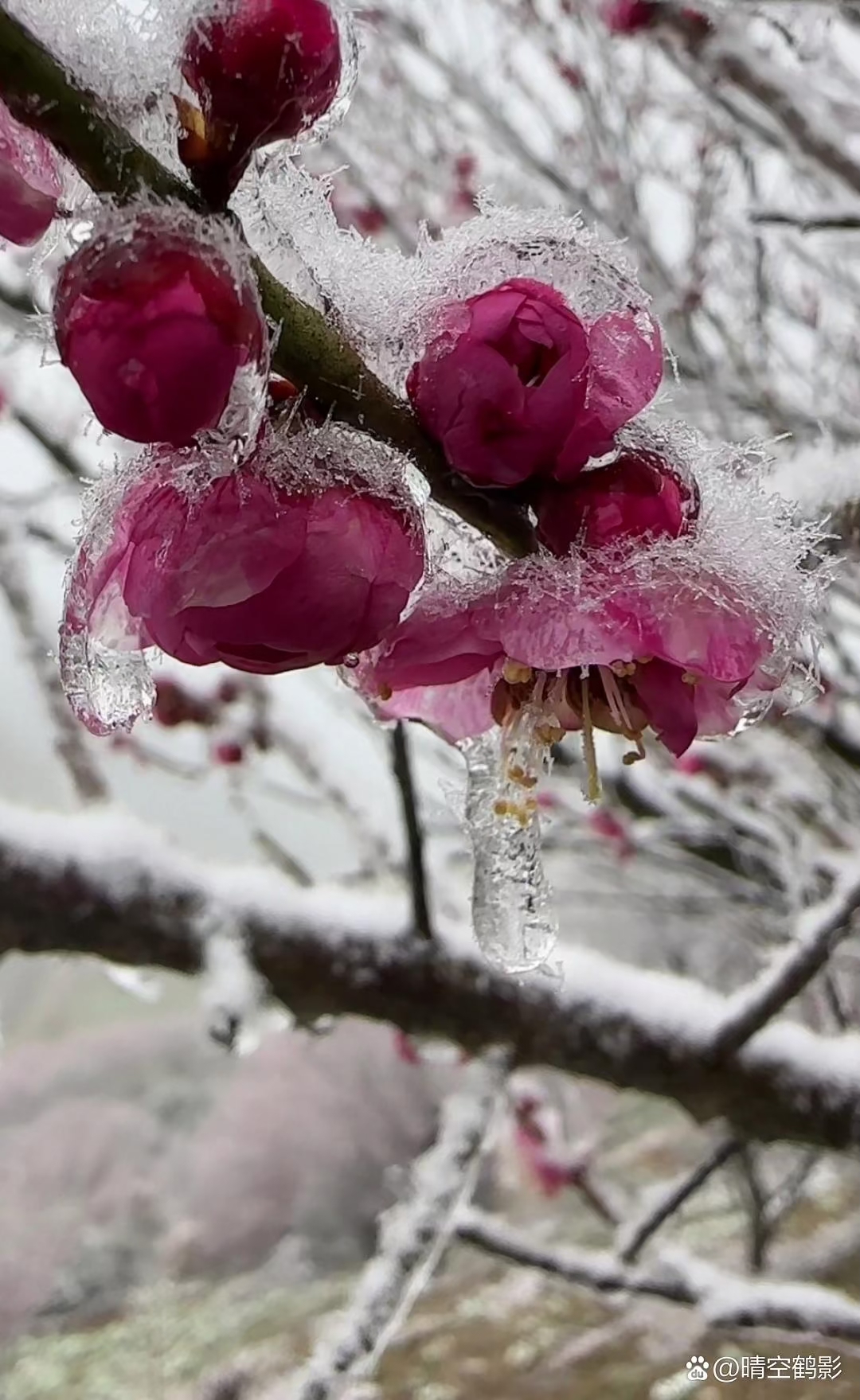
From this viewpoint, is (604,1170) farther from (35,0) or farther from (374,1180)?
(35,0)

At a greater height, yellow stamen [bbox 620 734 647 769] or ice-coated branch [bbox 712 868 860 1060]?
yellow stamen [bbox 620 734 647 769]

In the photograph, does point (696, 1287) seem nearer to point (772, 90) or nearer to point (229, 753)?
point (229, 753)

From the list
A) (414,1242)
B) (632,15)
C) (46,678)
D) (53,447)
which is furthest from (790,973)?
(632,15)

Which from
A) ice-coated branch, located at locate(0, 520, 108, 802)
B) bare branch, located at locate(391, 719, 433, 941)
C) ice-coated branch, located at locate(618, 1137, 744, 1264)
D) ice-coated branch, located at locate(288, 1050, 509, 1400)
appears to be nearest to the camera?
bare branch, located at locate(391, 719, 433, 941)

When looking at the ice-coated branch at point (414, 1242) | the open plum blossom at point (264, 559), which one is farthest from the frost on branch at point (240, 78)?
the ice-coated branch at point (414, 1242)

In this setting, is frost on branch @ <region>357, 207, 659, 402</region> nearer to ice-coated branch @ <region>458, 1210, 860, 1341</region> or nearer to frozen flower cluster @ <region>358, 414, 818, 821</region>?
frozen flower cluster @ <region>358, 414, 818, 821</region>

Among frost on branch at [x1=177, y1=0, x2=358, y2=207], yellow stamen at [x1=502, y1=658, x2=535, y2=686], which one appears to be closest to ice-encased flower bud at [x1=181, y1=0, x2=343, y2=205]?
frost on branch at [x1=177, y1=0, x2=358, y2=207]

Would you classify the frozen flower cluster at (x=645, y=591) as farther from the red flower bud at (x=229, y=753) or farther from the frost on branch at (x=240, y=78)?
the red flower bud at (x=229, y=753)
